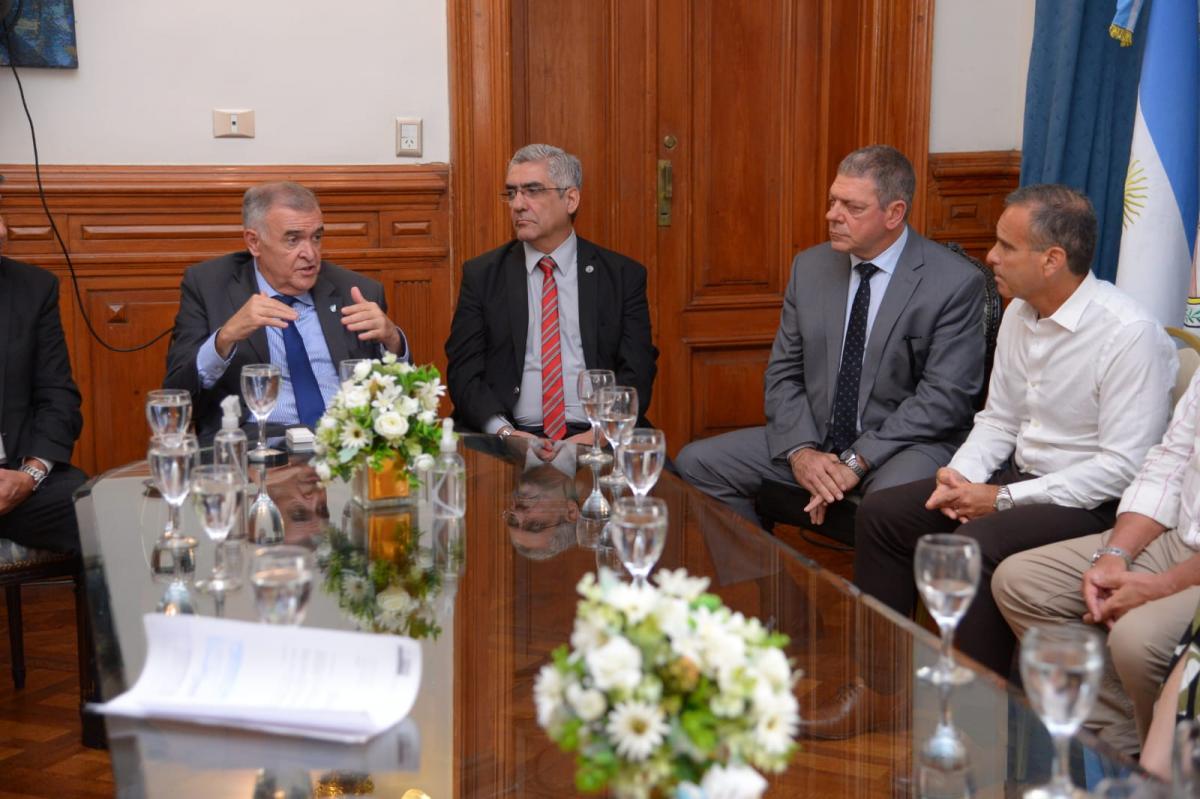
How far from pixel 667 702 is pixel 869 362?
2.56m

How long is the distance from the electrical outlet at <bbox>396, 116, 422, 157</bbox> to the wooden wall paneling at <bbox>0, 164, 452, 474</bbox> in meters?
0.07

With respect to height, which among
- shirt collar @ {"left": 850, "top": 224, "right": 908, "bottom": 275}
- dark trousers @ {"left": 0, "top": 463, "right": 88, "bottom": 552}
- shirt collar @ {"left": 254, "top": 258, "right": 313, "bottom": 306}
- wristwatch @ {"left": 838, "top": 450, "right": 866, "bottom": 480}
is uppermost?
shirt collar @ {"left": 850, "top": 224, "right": 908, "bottom": 275}

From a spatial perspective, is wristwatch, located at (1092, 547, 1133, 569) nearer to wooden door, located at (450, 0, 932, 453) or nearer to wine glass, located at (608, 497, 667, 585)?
wine glass, located at (608, 497, 667, 585)

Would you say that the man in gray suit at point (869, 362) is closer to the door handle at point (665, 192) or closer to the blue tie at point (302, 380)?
Result: the blue tie at point (302, 380)

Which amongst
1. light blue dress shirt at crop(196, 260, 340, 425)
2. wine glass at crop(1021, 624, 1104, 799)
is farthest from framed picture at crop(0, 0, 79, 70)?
wine glass at crop(1021, 624, 1104, 799)

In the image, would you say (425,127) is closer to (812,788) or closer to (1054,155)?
(1054,155)

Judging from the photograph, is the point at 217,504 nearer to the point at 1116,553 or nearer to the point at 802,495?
the point at 1116,553

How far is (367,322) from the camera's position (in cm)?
339

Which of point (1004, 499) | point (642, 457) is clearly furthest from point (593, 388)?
point (1004, 499)

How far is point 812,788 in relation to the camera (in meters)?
1.63

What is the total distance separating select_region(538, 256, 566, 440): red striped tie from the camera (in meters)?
3.88

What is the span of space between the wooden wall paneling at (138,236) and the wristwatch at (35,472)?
1028 mm

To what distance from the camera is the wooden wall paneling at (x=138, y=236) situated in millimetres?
4195

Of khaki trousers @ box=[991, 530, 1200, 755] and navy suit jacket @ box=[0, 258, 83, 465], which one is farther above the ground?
navy suit jacket @ box=[0, 258, 83, 465]
